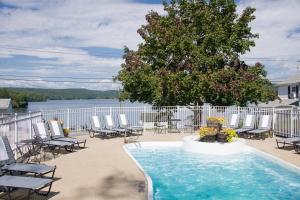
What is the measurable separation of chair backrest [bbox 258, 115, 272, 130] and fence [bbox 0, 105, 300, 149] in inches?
20.5

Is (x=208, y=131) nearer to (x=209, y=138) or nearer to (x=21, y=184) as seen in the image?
(x=209, y=138)

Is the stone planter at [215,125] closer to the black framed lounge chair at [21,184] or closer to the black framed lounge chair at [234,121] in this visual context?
the black framed lounge chair at [234,121]

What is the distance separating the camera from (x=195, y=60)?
84.6 feet

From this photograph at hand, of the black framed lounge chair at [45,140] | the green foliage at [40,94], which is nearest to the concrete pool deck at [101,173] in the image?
the black framed lounge chair at [45,140]

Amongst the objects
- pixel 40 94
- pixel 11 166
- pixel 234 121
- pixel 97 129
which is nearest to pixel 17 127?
pixel 11 166

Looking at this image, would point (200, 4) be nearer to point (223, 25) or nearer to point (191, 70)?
point (223, 25)

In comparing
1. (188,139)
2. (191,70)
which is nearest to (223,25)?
(191,70)

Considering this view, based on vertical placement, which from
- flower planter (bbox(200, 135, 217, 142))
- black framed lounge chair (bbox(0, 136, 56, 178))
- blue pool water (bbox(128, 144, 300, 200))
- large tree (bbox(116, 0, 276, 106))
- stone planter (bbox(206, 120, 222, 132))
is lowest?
blue pool water (bbox(128, 144, 300, 200))

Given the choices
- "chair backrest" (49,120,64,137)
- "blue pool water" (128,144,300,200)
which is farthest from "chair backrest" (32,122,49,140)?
"blue pool water" (128,144,300,200)

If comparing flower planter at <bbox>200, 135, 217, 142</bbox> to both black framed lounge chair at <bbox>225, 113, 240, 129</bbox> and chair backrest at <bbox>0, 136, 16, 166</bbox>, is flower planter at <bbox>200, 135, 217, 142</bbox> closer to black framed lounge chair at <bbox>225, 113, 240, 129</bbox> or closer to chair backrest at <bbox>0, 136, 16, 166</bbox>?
black framed lounge chair at <bbox>225, 113, 240, 129</bbox>

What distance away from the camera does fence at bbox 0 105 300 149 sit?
570 inches

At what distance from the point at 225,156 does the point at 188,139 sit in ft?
7.41

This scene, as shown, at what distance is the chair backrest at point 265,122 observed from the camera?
63.2 feet

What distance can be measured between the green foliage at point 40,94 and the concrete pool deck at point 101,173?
90.8 metres
